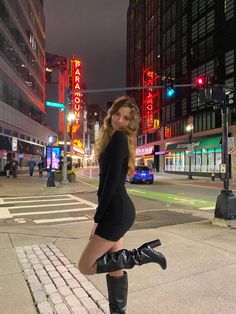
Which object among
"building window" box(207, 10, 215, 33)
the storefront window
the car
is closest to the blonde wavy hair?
the car

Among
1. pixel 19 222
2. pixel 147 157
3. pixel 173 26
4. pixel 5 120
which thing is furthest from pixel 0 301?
pixel 147 157

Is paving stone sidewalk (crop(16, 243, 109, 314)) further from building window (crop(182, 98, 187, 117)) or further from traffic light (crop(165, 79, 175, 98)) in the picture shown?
building window (crop(182, 98, 187, 117))

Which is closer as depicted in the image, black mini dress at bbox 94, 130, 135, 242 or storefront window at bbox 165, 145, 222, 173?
black mini dress at bbox 94, 130, 135, 242

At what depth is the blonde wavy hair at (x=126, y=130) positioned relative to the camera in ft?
10.3

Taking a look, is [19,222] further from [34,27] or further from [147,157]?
[147,157]

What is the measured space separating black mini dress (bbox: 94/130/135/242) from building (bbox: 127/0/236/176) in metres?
22.4

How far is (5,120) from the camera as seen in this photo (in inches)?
1357

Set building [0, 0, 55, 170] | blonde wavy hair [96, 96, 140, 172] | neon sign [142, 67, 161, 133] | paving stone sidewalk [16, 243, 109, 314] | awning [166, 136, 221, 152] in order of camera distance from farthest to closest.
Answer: neon sign [142, 67, 161, 133] < awning [166, 136, 221, 152] < building [0, 0, 55, 170] < paving stone sidewalk [16, 243, 109, 314] < blonde wavy hair [96, 96, 140, 172]

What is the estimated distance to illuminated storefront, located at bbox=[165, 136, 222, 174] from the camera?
3897 centimetres

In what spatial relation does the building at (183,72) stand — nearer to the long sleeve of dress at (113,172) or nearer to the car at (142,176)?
the car at (142,176)

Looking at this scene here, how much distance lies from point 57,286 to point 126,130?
2459 millimetres

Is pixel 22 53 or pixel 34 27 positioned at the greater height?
pixel 34 27

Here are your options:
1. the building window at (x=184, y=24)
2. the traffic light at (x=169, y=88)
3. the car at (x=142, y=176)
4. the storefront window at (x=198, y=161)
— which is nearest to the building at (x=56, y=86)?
the storefront window at (x=198, y=161)

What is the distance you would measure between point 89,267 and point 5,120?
33484 mm
